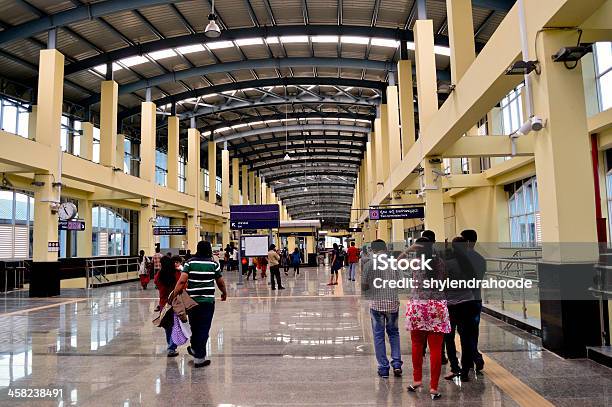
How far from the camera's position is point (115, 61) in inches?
698

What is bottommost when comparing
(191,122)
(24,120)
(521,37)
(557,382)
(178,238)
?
(557,382)

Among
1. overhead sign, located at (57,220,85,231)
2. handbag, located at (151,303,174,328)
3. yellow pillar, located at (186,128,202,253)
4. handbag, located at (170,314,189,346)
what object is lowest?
handbag, located at (170,314,189,346)

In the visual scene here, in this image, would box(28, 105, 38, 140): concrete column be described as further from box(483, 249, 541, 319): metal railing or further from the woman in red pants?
the woman in red pants

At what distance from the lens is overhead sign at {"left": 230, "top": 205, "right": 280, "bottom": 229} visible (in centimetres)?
1612

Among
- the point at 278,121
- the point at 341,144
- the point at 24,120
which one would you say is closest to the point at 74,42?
the point at 24,120

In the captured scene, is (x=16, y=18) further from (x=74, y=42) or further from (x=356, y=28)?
(x=356, y=28)

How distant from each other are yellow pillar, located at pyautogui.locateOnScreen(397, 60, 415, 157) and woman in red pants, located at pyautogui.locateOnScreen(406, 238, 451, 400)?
11.8 m

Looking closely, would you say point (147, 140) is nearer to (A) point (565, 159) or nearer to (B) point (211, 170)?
(B) point (211, 170)

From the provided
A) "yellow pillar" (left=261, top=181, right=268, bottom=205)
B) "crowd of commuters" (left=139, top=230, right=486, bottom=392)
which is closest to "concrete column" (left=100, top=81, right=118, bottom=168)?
"crowd of commuters" (left=139, top=230, right=486, bottom=392)

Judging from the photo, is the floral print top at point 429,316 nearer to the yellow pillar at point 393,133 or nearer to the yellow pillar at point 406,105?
the yellow pillar at point 406,105

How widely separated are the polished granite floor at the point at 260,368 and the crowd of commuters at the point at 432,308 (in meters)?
0.24

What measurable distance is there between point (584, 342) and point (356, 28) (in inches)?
563

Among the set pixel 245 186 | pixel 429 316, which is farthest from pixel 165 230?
pixel 245 186

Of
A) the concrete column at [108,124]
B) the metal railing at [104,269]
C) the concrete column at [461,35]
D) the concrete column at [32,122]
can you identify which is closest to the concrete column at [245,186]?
the metal railing at [104,269]
